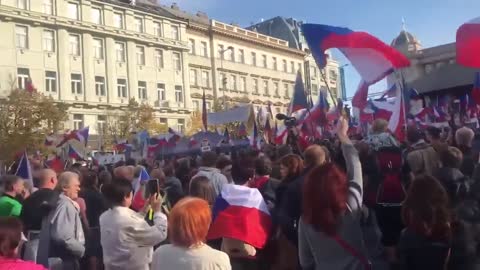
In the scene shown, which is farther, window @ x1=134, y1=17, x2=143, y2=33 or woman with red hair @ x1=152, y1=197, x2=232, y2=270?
window @ x1=134, y1=17, x2=143, y2=33

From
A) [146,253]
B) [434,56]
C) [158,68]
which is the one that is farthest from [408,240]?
[434,56]

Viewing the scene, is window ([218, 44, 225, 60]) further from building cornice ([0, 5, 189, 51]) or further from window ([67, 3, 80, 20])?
window ([67, 3, 80, 20])

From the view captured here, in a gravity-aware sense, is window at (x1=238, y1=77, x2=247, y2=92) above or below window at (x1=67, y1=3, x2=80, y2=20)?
below

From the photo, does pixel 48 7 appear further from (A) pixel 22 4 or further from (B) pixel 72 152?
(B) pixel 72 152

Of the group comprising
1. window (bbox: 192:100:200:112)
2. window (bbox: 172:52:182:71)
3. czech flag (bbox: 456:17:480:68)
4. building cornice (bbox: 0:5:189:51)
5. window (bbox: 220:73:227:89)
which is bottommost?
czech flag (bbox: 456:17:480:68)

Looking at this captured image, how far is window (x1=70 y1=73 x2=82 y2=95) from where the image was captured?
46.8 m

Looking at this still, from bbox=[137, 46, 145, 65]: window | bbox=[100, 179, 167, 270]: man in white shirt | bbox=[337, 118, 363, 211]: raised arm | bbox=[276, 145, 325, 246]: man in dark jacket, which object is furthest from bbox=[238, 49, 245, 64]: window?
bbox=[337, 118, 363, 211]: raised arm

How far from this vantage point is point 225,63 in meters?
62.3

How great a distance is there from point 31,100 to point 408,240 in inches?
1322

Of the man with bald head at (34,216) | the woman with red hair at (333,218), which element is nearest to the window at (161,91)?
the man with bald head at (34,216)

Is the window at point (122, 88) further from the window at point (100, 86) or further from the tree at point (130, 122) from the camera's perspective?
the tree at point (130, 122)

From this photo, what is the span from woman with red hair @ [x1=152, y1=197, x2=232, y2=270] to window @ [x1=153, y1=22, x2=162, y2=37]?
169 feet

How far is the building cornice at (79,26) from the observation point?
42688mm

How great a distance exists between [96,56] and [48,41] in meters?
4.47
